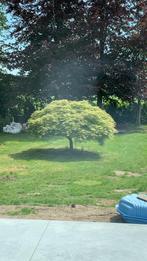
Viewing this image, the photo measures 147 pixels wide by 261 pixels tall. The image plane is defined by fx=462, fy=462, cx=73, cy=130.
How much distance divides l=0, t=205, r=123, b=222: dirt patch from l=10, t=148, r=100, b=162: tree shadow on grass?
4130mm

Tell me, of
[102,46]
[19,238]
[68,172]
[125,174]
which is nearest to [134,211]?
[19,238]

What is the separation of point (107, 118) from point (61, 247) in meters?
6.92

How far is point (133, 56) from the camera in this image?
18172 millimetres

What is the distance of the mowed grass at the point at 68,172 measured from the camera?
6.62 metres

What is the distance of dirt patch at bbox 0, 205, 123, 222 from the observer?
5.50m

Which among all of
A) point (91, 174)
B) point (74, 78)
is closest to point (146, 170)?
point (91, 174)

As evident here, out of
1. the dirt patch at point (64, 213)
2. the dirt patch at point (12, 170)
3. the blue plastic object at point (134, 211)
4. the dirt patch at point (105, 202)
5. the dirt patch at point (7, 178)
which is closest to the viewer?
the blue plastic object at point (134, 211)

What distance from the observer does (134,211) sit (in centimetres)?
521

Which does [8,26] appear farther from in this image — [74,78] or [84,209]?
[84,209]

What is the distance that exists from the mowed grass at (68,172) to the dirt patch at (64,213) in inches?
8.9

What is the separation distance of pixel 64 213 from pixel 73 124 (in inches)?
187

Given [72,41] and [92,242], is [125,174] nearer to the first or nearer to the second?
[92,242]

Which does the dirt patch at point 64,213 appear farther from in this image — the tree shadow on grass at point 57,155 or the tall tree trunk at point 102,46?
the tall tree trunk at point 102,46

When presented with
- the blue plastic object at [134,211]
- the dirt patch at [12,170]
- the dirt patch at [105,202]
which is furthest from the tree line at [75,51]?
the blue plastic object at [134,211]
